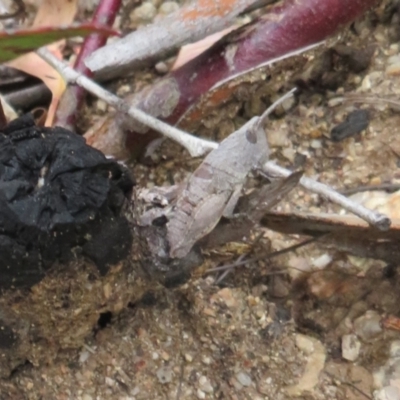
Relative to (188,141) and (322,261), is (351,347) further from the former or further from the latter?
(188,141)

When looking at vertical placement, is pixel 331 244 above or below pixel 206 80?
below

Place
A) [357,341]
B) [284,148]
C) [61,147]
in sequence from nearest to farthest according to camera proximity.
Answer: [61,147], [357,341], [284,148]

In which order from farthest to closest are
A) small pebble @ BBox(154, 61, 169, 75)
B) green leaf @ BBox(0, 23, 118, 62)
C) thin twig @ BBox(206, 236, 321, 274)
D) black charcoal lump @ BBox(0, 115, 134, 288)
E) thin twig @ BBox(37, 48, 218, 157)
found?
small pebble @ BBox(154, 61, 169, 75)
thin twig @ BBox(206, 236, 321, 274)
thin twig @ BBox(37, 48, 218, 157)
black charcoal lump @ BBox(0, 115, 134, 288)
green leaf @ BBox(0, 23, 118, 62)

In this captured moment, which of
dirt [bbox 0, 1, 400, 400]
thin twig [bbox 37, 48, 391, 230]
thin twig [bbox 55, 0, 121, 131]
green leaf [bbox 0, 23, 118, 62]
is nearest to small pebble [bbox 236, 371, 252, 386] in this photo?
dirt [bbox 0, 1, 400, 400]

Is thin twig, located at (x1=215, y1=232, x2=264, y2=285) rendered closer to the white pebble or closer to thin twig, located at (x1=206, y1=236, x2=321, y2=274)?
thin twig, located at (x1=206, y1=236, x2=321, y2=274)

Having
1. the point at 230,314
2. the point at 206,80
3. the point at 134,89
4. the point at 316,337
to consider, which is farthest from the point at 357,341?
the point at 134,89

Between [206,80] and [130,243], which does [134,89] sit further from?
[130,243]

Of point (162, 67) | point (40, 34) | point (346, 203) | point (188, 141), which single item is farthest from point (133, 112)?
point (40, 34)
